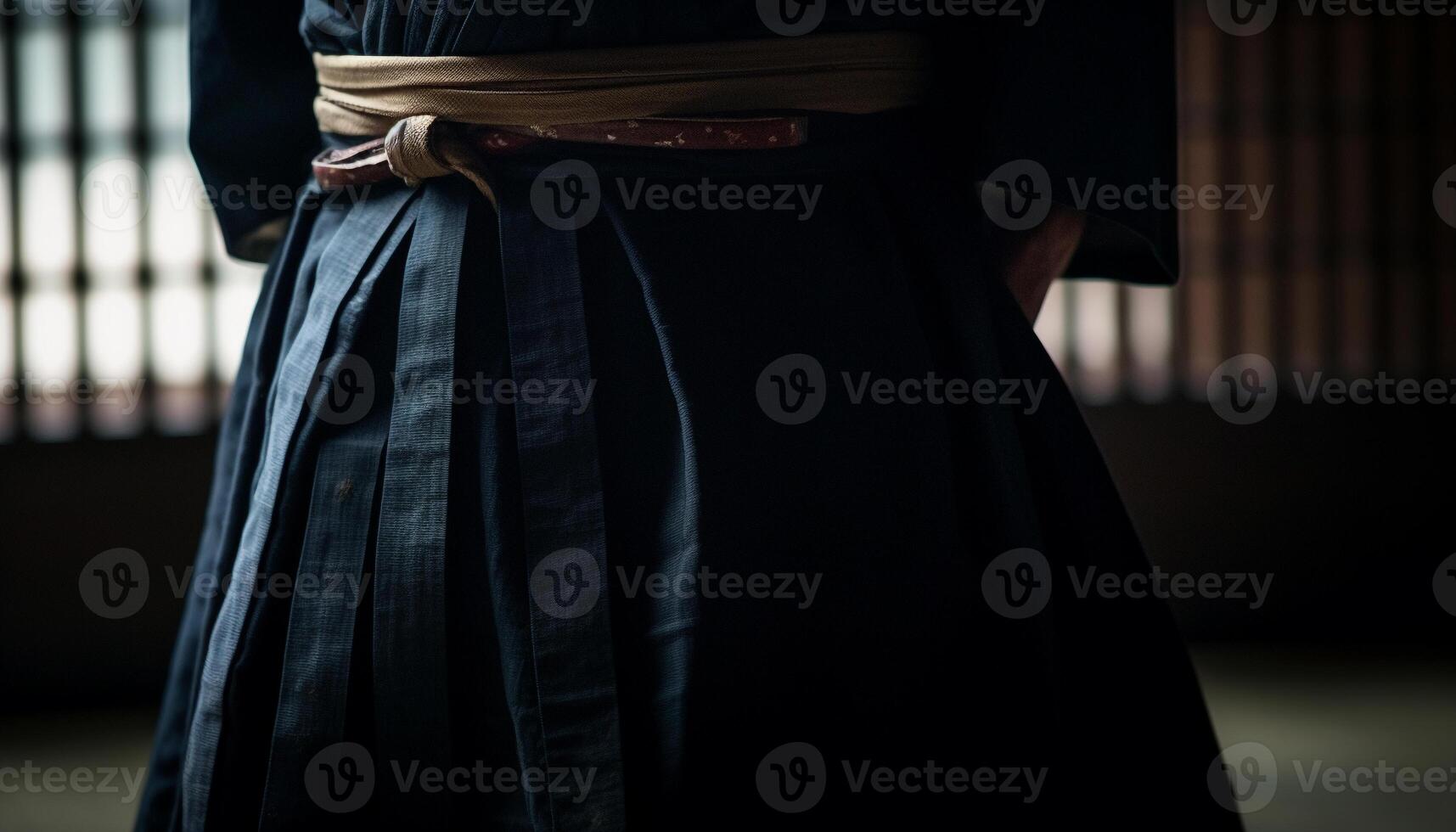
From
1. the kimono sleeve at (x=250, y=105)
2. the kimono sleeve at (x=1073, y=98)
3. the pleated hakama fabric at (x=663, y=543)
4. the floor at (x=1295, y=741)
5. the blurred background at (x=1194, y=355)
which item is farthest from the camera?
the blurred background at (x=1194, y=355)

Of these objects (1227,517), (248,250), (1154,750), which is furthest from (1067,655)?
(1227,517)

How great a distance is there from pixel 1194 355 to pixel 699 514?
2.42m

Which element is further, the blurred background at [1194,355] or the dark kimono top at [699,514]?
the blurred background at [1194,355]

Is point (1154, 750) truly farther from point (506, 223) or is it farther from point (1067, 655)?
point (506, 223)

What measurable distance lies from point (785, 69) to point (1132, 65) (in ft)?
0.83

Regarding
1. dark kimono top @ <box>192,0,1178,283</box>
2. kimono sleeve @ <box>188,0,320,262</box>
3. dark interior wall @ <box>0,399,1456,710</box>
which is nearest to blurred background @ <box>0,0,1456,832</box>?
dark interior wall @ <box>0,399,1456,710</box>

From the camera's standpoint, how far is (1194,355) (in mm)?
2787

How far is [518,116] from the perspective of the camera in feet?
2.25

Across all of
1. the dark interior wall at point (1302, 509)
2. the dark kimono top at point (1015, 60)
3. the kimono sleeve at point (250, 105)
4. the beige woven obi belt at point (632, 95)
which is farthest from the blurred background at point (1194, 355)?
the beige woven obi belt at point (632, 95)

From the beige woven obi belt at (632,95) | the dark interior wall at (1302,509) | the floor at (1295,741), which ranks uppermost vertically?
the beige woven obi belt at (632,95)

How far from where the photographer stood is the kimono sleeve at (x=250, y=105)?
3.02 feet

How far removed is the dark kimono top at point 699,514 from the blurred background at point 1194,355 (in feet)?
6.09

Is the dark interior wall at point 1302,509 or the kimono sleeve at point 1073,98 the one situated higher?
the kimono sleeve at point 1073,98

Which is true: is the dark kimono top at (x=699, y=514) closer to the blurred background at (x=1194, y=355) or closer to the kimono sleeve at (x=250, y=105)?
the kimono sleeve at (x=250, y=105)
